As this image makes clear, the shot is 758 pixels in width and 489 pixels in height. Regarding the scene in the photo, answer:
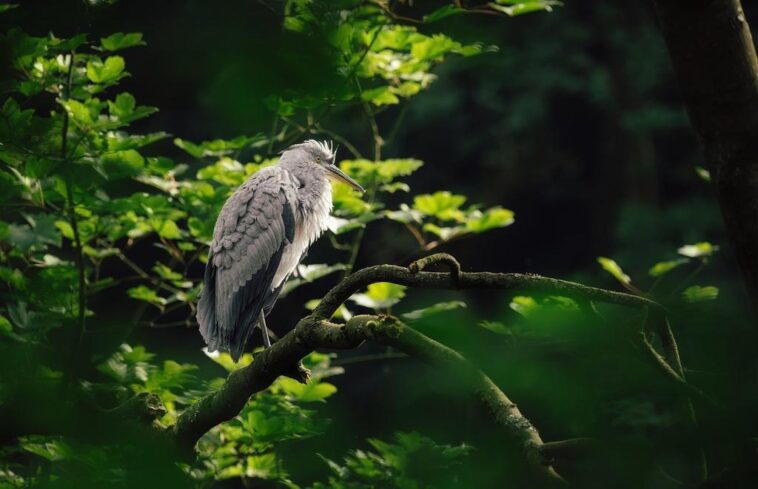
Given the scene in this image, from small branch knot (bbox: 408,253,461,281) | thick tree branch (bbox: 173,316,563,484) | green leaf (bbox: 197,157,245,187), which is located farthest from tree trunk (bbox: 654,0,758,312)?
green leaf (bbox: 197,157,245,187)

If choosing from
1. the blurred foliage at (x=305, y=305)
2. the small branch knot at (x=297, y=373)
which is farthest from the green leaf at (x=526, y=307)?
the small branch knot at (x=297, y=373)

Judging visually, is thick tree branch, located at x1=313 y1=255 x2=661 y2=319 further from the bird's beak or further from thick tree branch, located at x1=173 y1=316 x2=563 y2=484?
the bird's beak

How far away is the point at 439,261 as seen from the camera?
60.2 inches

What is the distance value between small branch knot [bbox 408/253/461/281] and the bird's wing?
1.38 metres

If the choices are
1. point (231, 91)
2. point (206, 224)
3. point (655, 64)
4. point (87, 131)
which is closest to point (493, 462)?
point (231, 91)

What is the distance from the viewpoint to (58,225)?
109 inches

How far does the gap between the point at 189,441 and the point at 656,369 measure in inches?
59.3

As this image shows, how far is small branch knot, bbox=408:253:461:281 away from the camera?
4.71ft

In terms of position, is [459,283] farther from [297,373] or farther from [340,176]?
[340,176]

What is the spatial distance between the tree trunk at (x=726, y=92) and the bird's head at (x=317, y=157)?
1.80m

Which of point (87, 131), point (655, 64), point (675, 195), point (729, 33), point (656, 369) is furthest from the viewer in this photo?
point (675, 195)

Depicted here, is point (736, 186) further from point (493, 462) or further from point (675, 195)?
point (675, 195)

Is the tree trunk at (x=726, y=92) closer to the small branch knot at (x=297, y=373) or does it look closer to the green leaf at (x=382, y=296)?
the small branch knot at (x=297, y=373)

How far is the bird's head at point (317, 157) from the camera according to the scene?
330 centimetres
